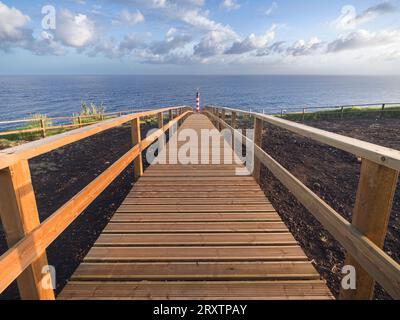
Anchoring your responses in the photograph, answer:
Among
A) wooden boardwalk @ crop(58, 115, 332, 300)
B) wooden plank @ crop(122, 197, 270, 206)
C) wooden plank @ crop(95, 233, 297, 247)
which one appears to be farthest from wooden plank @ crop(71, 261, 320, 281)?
wooden plank @ crop(122, 197, 270, 206)

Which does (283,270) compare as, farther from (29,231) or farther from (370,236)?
(29,231)

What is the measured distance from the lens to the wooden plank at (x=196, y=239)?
2.54 meters

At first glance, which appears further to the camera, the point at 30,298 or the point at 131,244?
the point at 131,244

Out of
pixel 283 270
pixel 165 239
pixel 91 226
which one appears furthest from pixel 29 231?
pixel 91 226

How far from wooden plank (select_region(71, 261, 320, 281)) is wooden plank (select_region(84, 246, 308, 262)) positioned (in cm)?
7

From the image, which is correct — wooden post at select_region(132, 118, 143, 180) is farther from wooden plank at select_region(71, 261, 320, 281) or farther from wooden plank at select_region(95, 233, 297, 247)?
wooden plank at select_region(71, 261, 320, 281)

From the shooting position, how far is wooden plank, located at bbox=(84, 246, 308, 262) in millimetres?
2301

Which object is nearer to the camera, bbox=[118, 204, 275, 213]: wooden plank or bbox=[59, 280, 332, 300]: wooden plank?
bbox=[59, 280, 332, 300]: wooden plank

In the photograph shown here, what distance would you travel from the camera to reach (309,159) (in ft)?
25.4

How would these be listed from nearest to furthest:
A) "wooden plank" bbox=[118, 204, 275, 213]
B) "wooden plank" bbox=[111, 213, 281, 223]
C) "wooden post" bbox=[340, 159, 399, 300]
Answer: "wooden post" bbox=[340, 159, 399, 300] < "wooden plank" bbox=[111, 213, 281, 223] < "wooden plank" bbox=[118, 204, 275, 213]

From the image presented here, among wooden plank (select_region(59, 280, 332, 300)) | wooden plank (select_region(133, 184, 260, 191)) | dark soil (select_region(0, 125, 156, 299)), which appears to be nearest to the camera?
wooden plank (select_region(59, 280, 332, 300))

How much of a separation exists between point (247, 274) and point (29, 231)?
65.4 inches

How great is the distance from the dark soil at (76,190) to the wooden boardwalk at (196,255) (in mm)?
1092

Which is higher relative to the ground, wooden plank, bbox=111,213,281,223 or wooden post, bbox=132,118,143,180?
wooden post, bbox=132,118,143,180
